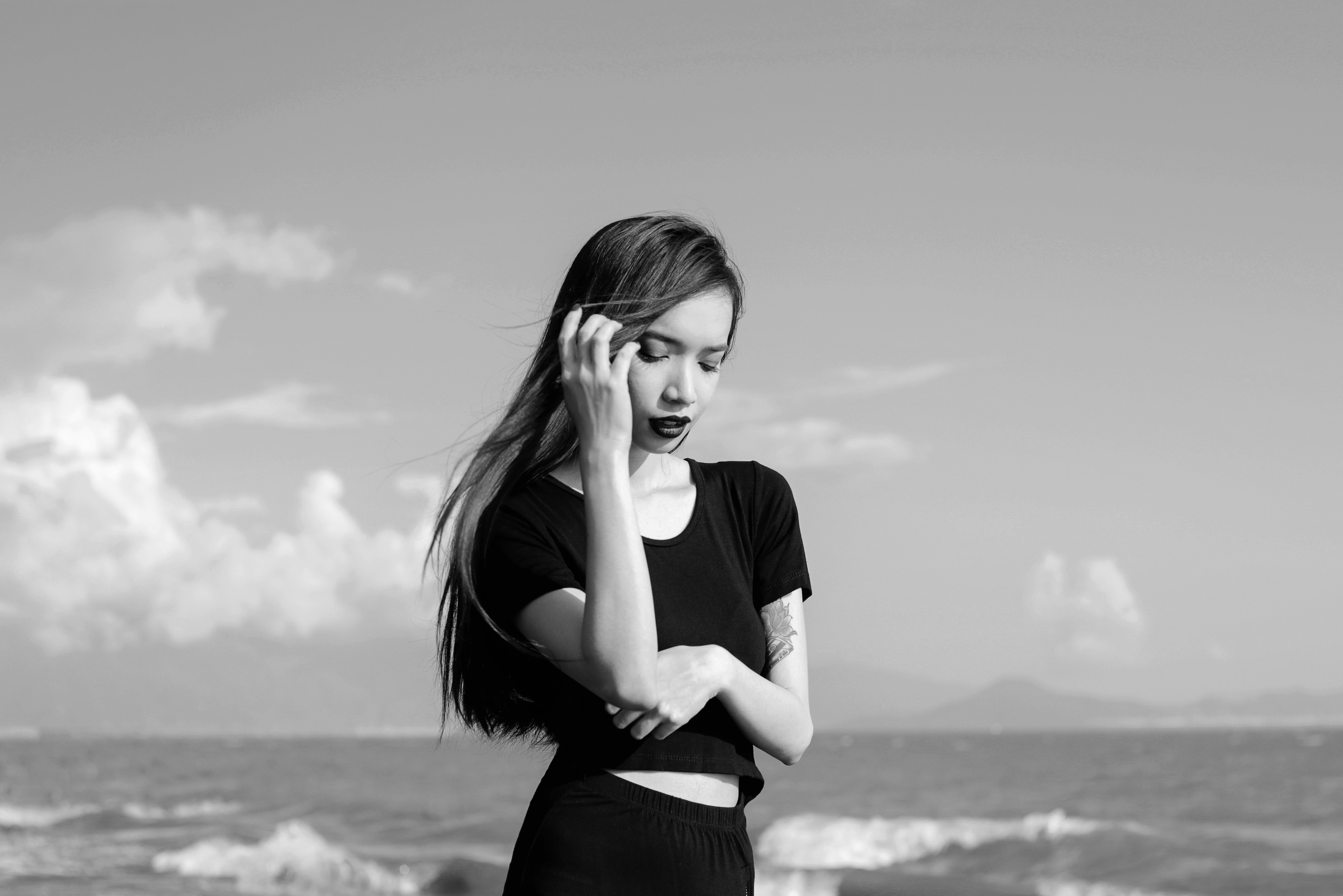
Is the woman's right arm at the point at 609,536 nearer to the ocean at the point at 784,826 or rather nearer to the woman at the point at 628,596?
the woman at the point at 628,596

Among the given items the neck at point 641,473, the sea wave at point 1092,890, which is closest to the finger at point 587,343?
the neck at point 641,473

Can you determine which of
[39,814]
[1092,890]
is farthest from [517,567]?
[39,814]

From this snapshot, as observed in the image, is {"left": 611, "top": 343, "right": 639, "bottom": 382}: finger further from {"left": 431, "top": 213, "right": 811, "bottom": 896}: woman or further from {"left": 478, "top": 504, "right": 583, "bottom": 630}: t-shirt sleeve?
{"left": 478, "top": 504, "right": 583, "bottom": 630}: t-shirt sleeve

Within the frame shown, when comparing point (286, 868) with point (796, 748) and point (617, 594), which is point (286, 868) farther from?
point (617, 594)

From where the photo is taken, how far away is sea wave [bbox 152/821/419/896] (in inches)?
571

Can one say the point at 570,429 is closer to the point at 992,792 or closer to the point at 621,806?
the point at 621,806

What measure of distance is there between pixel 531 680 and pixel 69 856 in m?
15.8

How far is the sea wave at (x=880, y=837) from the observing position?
1941cm

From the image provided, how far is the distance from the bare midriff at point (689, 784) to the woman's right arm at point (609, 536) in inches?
7.4

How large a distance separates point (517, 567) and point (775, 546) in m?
0.48

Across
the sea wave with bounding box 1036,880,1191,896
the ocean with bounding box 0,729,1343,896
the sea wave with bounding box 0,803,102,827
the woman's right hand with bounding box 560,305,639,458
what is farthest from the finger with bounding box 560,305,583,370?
the sea wave with bounding box 0,803,102,827

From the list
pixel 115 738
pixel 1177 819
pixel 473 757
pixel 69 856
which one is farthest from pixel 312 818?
pixel 115 738

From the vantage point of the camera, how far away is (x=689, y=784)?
211cm

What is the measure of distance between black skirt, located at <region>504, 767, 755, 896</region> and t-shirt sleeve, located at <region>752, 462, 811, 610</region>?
40cm
